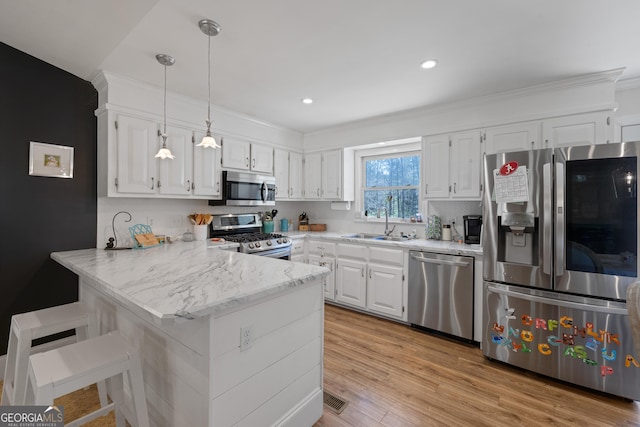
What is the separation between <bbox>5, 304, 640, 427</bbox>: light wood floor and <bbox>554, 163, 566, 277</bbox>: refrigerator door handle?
90 cm

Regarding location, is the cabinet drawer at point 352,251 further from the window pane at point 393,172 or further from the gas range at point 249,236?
the window pane at point 393,172

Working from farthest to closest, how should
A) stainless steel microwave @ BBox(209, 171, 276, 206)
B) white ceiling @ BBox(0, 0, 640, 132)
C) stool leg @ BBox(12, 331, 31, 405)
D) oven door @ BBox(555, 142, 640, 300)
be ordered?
1. stainless steel microwave @ BBox(209, 171, 276, 206)
2. oven door @ BBox(555, 142, 640, 300)
3. white ceiling @ BBox(0, 0, 640, 132)
4. stool leg @ BBox(12, 331, 31, 405)

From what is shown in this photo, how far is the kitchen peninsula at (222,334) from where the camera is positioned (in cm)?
122

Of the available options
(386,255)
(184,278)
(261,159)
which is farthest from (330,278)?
(184,278)

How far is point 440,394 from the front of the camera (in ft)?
6.80

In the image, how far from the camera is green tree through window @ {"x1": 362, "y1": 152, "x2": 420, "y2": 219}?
156 inches

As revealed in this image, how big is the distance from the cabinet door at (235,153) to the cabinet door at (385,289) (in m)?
2.08

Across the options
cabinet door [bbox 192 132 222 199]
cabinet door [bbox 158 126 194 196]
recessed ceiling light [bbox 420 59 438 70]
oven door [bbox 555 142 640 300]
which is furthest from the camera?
cabinet door [bbox 192 132 222 199]

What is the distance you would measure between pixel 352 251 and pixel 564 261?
2067 mm

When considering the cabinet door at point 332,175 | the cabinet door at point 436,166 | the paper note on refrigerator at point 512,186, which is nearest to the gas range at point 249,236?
the cabinet door at point 332,175

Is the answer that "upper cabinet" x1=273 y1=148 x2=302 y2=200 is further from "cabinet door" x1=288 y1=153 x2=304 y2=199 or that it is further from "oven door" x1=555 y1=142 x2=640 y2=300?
Answer: "oven door" x1=555 y1=142 x2=640 y2=300

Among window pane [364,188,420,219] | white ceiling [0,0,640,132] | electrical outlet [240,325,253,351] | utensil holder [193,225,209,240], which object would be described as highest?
white ceiling [0,0,640,132]

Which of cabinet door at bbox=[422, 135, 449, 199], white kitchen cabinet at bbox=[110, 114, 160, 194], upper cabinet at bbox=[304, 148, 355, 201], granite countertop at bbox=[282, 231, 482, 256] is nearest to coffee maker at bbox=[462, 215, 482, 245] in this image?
granite countertop at bbox=[282, 231, 482, 256]

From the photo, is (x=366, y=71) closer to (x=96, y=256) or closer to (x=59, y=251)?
(x=96, y=256)
